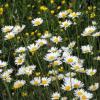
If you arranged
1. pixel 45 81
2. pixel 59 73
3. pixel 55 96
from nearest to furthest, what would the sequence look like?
pixel 55 96
pixel 45 81
pixel 59 73

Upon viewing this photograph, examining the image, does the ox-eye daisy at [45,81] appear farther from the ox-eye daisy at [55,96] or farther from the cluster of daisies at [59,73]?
the ox-eye daisy at [55,96]

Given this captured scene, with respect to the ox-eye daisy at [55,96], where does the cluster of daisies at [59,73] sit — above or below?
above

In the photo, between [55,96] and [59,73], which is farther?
[59,73]

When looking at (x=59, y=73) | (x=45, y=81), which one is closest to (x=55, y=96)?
(x=45, y=81)

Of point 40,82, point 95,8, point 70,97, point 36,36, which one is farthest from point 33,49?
point 95,8

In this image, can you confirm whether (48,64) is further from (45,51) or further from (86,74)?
(86,74)

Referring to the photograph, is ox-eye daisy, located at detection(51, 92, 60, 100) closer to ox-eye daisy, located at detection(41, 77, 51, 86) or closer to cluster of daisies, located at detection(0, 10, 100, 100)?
cluster of daisies, located at detection(0, 10, 100, 100)

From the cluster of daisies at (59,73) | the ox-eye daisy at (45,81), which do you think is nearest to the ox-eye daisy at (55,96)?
the cluster of daisies at (59,73)

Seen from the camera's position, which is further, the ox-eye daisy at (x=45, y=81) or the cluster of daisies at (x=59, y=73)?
the ox-eye daisy at (x=45, y=81)

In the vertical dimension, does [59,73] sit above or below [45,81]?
above

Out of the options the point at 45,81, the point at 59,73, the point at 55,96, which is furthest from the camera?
the point at 59,73

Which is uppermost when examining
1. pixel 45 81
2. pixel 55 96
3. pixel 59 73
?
pixel 59 73

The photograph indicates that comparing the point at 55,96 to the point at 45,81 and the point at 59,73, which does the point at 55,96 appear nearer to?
the point at 45,81
